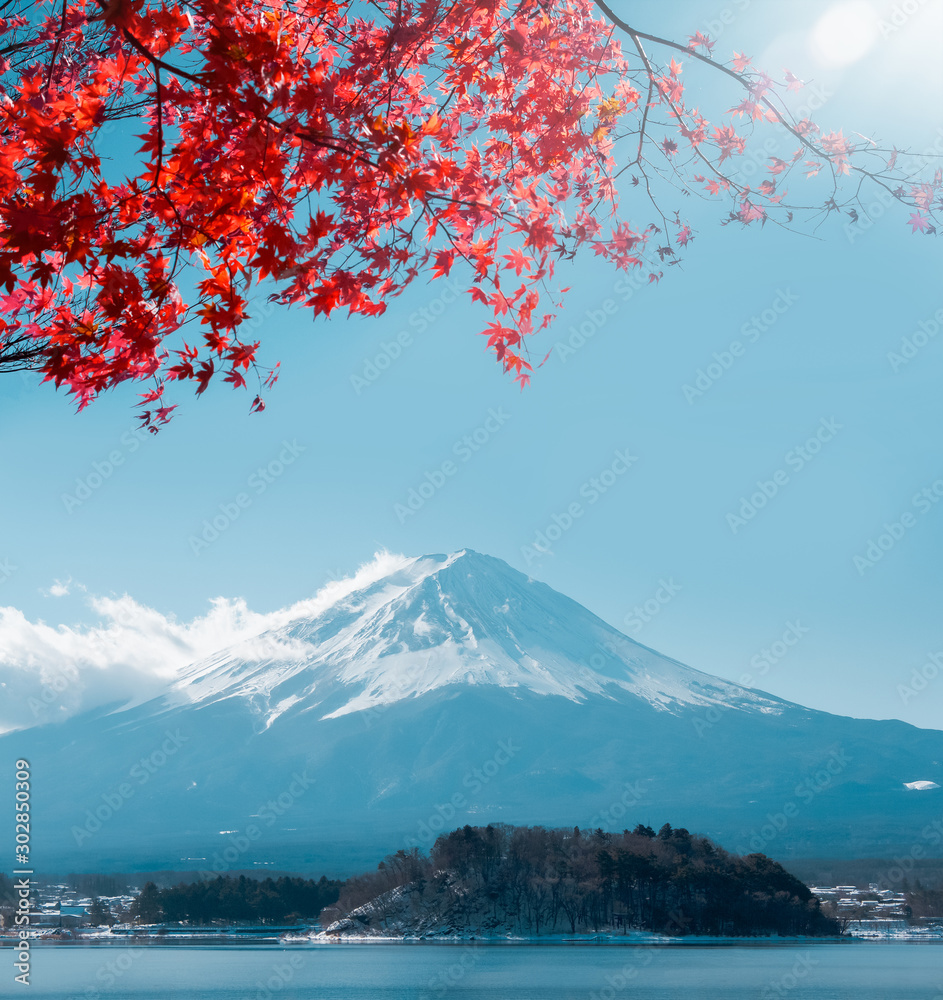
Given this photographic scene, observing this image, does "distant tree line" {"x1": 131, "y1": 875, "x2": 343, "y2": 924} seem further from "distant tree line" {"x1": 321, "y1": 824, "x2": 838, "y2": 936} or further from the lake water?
"distant tree line" {"x1": 321, "y1": 824, "x2": 838, "y2": 936}

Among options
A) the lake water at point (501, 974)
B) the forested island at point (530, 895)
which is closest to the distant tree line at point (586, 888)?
the forested island at point (530, 895)

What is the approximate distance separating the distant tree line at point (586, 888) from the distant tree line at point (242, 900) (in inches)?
190

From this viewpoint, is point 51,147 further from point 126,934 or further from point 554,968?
point 126,934

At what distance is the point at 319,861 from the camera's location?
131 metres

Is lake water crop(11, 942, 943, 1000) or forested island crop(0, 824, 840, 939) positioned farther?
forested island crop(0, 824, 840, 939)

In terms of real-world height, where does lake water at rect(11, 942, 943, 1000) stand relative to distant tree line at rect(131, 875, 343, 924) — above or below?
below

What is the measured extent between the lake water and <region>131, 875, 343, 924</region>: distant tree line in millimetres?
3843

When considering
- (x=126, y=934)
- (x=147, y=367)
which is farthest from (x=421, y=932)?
(x=147, y=367)

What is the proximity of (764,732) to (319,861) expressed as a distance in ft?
368

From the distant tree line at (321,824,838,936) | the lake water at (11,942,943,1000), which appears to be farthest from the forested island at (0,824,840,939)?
the lake water at (11,942,943,1000)

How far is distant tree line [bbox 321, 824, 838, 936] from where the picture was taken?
2950 inches

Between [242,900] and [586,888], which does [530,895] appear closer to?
[586,888]

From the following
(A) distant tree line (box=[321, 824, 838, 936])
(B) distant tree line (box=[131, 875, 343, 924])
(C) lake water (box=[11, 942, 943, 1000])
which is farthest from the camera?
(B) distant tree line (box=[131, 875, 343, 924])

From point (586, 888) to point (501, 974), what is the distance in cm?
1456
